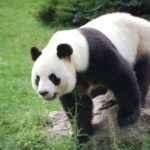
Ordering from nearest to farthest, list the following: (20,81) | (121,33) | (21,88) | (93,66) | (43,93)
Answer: (43,93), (93,66), (121,33), (21,88), (20,81)

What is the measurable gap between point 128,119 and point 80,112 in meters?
0.52

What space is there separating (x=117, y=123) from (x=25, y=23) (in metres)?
8.79

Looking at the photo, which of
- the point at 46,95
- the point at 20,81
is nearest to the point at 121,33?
the point at 46,95

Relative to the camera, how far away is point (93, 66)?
588cm

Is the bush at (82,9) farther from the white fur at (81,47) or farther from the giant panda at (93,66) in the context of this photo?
the giant panda at (93,66)

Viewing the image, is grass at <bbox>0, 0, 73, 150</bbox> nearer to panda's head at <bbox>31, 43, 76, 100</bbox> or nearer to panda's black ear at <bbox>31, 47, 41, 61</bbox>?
panda's head at <bbox>31, 43, 76, 100</bbox>

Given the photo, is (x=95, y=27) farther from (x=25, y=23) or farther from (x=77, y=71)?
(x=25, y=23)

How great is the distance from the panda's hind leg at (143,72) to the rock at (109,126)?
18 centimetres

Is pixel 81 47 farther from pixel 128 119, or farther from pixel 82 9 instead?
pixel 82 9

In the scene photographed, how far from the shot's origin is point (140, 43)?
22.1ft

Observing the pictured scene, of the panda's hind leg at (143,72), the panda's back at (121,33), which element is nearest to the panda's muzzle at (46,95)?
the panda's back at (121,33)

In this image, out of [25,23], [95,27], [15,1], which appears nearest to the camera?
[95,27]

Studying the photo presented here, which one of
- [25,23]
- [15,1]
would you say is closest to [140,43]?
[25,23]

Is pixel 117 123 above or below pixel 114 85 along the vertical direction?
below
